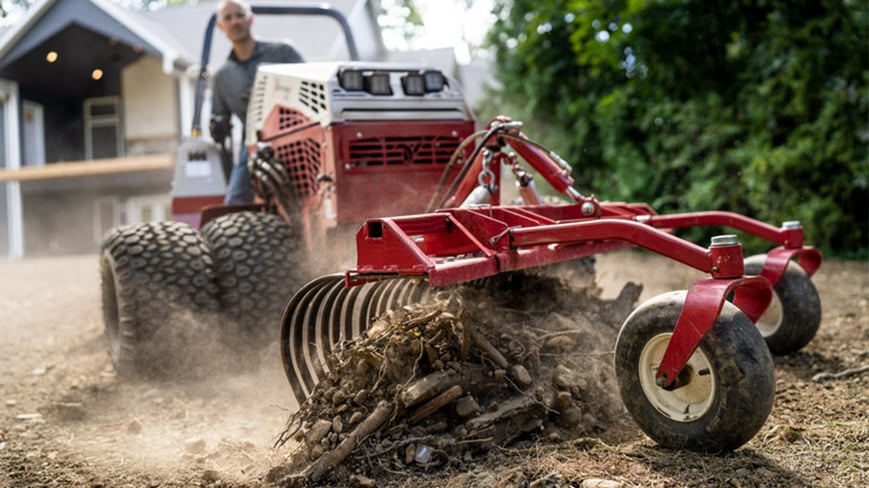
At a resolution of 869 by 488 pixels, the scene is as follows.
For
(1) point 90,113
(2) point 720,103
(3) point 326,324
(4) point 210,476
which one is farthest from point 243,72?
(1) point 90,113

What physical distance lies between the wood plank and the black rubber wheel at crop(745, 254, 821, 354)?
14386 mm

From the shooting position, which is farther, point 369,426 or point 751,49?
point 751,49

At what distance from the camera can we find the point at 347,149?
4.60 m

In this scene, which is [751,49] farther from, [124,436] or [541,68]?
[124,436]

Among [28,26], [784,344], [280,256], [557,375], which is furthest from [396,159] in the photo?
[28,26]

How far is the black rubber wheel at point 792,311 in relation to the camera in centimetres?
459

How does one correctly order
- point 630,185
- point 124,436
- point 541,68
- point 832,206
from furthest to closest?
point 541,68 → point 630,185 → point 832,206 → point 124,436

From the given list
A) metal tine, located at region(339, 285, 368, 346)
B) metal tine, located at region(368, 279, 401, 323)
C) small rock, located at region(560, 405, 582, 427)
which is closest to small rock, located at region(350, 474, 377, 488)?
small rock, located at region(560, 405, 582, 427)

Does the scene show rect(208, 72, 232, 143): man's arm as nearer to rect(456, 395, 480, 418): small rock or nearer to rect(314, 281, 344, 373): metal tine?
rect(314, 281, 344, 373): metal tine

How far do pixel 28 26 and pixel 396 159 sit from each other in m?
16.2

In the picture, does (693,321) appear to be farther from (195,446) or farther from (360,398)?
(195,446)

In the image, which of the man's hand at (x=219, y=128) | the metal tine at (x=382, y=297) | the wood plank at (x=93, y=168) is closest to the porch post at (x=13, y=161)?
the wood plank at (x=93, y=168)

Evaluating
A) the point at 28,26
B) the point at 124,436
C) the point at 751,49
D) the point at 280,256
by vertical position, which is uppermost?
the point at 28,26

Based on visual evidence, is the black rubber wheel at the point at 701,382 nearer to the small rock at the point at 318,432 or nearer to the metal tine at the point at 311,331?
the small rock at the point at 318,432
